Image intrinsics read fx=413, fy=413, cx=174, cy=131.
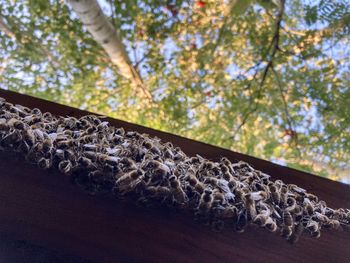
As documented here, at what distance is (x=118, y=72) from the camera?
181cm

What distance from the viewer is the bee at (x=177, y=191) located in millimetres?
310

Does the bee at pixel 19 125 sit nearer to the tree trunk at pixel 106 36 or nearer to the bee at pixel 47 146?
the bee at pixel 47 146

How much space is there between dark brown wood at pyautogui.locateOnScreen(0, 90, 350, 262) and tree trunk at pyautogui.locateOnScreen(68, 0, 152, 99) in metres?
0.95

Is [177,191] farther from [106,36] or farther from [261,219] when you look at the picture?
[106,36]

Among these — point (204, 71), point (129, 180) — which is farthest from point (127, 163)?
point (204, 71)

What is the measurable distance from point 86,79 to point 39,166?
1479mm

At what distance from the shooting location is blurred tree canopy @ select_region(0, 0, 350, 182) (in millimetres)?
1488

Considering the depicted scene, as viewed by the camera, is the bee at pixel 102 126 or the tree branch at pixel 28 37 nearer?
the bee at pixel 102 126

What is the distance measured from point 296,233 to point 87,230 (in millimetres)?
172

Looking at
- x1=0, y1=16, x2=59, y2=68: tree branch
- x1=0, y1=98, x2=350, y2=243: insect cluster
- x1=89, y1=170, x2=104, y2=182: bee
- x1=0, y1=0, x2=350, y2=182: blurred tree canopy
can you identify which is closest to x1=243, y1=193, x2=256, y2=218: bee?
x1=0, y1=98, x2=350, y2=243: insect cluster

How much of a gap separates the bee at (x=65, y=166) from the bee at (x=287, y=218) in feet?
0.58

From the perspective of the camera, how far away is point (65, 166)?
313 mm

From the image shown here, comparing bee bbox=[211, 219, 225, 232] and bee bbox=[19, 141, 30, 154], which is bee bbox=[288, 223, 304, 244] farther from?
bee bbox=[19, 141, 30, 154]

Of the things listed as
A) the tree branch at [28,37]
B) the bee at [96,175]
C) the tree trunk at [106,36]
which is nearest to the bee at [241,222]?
the bee at [96,175]
